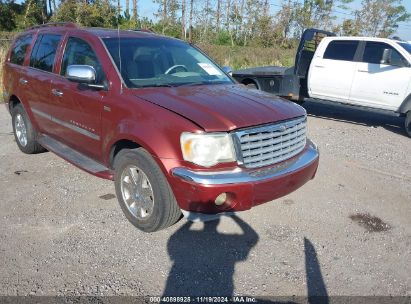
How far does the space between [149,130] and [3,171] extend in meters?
3.01

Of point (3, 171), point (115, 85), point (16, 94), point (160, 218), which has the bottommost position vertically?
point (3, 171)

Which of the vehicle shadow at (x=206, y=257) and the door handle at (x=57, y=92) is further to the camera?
the door handle at (x=57, y=92)

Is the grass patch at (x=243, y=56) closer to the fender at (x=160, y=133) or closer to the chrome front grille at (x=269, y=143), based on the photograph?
the chrome front grille at (x=269, y=143)

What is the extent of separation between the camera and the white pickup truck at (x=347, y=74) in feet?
26.1

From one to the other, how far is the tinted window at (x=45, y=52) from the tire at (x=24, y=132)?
0.85 meters

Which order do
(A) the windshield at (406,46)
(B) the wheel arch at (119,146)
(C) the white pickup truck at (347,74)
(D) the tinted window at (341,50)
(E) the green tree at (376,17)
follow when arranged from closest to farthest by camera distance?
(B) the wheel arch at (119,146) < (C) the white pickup truck at (347,74) < (A) the windshield at (406,46) < (D) the tinted window at (341,50) < (E) the green tree at (376,17)

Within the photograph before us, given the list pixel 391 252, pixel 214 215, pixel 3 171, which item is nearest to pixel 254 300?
pixel 214 215

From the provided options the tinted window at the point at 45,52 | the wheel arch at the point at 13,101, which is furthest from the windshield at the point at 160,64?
the wheel arch at the point at 13,101

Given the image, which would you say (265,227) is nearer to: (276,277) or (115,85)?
(276,277)

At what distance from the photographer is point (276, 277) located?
3035mm

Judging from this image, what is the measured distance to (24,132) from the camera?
572 cm

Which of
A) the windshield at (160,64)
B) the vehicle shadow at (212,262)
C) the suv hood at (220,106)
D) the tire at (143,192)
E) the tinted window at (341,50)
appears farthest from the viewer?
the tinted window at (341,50)

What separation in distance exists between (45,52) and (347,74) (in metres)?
6.63

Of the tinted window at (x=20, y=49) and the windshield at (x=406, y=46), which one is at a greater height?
the windshield at (x=406, y=46)
